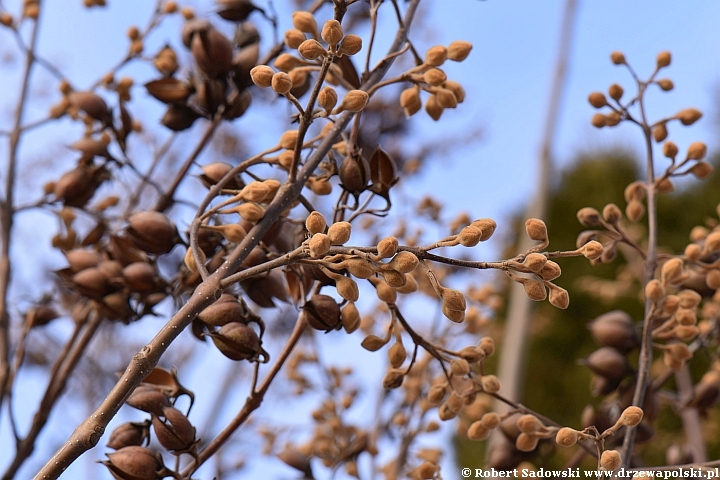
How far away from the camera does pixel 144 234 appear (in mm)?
737

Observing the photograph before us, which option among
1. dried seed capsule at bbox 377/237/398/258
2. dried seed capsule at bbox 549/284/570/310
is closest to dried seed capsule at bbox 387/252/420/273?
dried seed capsule at bbox 377/237/398/258

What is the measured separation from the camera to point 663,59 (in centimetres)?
91

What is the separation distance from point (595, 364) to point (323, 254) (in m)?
0.50

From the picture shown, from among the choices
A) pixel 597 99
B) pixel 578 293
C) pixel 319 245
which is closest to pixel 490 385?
pixel 319 245

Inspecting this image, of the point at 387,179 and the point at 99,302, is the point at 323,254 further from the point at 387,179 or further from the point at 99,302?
the point at 99,302

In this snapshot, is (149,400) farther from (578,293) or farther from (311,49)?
(578,293)

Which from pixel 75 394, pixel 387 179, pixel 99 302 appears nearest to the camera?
pixel 387 179

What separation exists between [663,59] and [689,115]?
0.26 ft

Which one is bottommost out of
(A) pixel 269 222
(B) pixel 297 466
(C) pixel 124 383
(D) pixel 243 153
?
(B) pixel 297 466

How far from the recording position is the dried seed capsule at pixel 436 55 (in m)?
0.66

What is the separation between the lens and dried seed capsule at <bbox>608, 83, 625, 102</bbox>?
88 cm

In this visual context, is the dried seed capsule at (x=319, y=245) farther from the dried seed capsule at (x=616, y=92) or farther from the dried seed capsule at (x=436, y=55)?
the dried seed capsule at (x=616, y=92)

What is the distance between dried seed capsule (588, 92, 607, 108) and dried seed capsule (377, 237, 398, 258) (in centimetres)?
52

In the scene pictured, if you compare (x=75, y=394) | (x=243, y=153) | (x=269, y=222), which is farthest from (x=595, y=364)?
(x=75, y=394)
